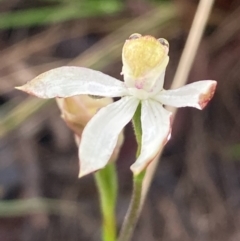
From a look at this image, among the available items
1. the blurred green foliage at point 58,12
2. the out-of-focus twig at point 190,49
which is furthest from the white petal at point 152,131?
the blurred green foliage at point 58,12

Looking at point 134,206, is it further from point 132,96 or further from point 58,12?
point 58,12

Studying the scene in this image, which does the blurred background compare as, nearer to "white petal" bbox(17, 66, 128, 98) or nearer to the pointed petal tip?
"white petal" bbox(17, 66, 128, 98)

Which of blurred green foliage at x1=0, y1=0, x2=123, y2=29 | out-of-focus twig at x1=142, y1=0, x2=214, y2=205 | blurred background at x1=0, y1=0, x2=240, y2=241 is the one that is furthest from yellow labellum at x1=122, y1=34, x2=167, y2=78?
blurred green foliage at x1=0, y1=0, x2=123, y2=29

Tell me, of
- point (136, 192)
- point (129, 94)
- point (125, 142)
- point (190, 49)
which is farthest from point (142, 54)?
point (125, 142)

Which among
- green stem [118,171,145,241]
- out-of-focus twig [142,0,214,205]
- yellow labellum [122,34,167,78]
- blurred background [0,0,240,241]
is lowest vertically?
blurred background [0,0,240,241]

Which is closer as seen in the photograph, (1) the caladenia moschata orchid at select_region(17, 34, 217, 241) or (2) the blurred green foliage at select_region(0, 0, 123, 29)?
(1) the caladenia moschata orchid at select_region(17, 34, 217, 241)

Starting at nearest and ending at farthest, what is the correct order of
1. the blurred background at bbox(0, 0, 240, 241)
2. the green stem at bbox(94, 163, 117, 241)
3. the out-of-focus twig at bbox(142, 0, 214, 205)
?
the green stem at bbox(94, 163, 117, 241) → the out-of-focus twig at bbox(142, 0, 214, 205) → the blurred background at bbox(0, 0, 240, 241)
